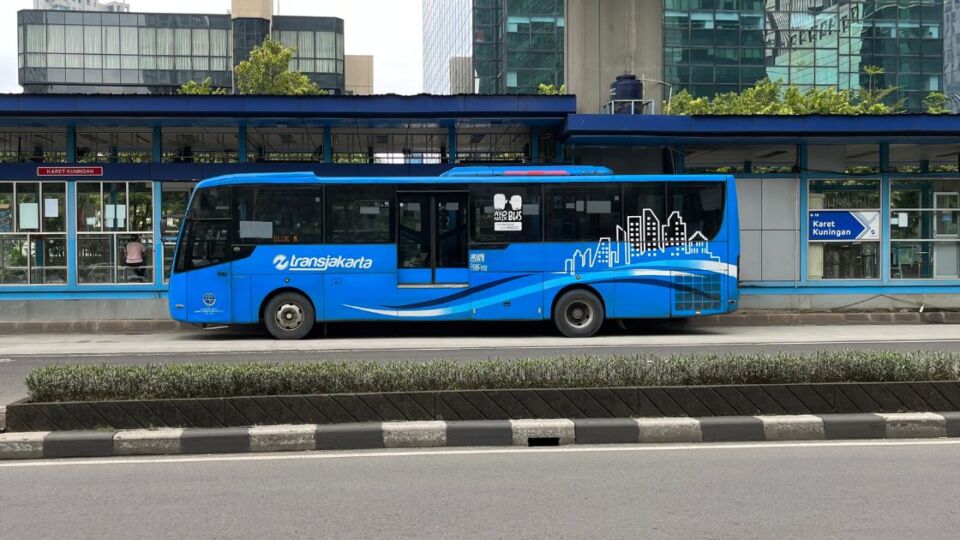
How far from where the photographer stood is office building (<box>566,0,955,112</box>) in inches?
2763

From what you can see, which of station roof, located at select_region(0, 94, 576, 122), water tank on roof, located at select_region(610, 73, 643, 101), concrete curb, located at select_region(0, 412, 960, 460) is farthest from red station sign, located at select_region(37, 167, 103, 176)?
concrete curb, located at select_region(0, 412, 960, 460)

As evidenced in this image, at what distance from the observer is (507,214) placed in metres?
16.9

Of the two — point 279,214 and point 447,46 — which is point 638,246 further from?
point 447,46

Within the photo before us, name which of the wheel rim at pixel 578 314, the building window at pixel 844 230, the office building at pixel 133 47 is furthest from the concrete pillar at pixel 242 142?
the office building at pixel 133 47

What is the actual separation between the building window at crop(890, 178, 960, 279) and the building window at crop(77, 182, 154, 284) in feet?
57.2

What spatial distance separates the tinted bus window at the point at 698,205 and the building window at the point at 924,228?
20.2 feet

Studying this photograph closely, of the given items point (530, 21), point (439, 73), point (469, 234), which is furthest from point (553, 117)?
point (439, 73)

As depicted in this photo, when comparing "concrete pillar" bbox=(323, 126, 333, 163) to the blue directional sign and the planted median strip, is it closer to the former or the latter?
the blue directional sign

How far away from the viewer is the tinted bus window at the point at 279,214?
1662 cm

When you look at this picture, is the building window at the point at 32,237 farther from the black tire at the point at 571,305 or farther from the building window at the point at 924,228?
the building window at the point at 924,228

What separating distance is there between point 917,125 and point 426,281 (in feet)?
38.1

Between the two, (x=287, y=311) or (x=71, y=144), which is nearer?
(x=287, y=311)

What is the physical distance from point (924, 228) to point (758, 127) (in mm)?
5070

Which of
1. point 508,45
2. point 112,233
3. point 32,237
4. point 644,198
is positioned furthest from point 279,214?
point 508,45
